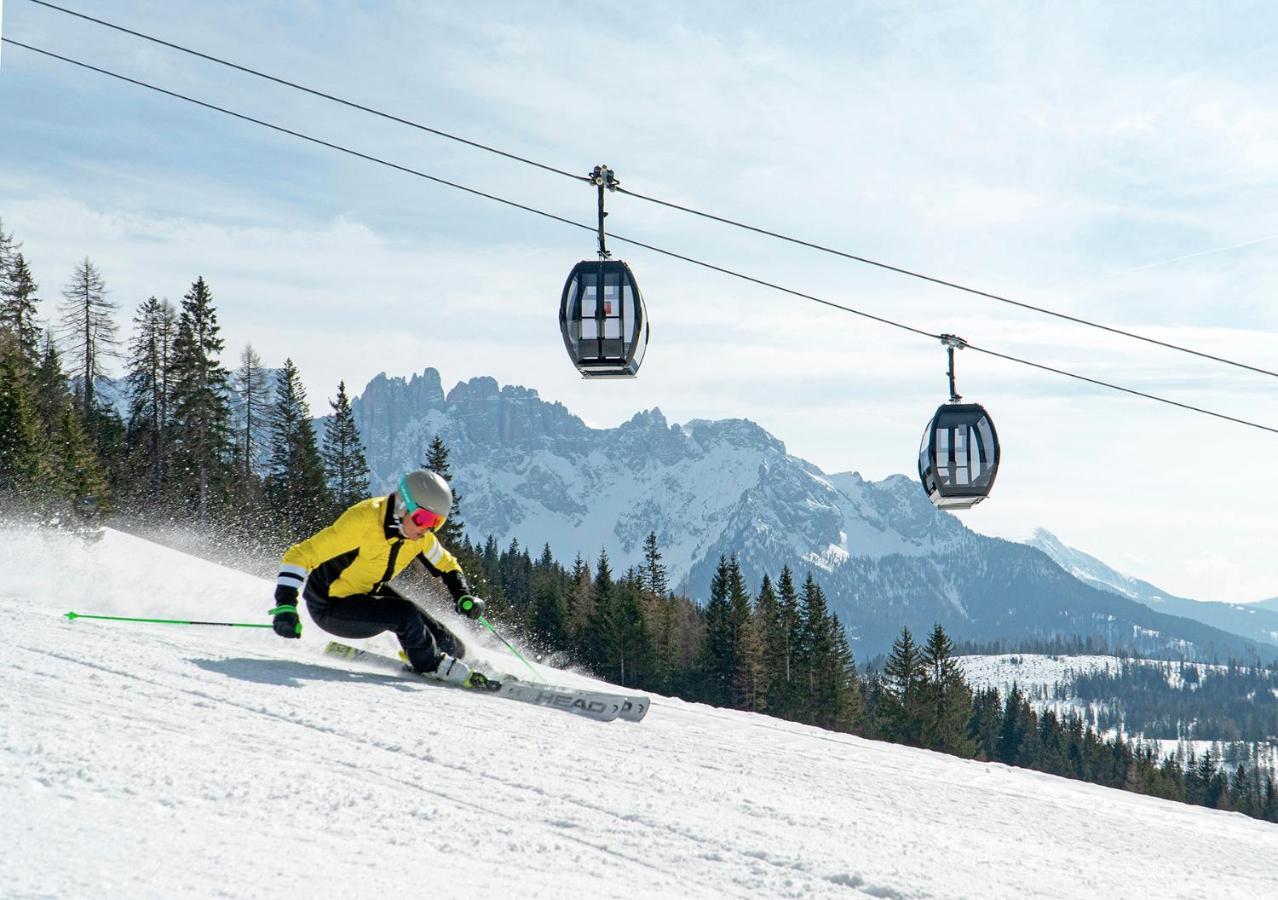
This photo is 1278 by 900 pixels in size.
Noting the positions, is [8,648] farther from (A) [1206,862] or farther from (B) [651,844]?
(A) [1206,862]

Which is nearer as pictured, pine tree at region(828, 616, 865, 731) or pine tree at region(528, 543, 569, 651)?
pine tree at region(828, 616, 865, 731)

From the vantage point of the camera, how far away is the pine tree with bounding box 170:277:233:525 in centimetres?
4506

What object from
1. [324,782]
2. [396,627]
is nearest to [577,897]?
[324,782]

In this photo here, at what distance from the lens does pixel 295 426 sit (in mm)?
59375

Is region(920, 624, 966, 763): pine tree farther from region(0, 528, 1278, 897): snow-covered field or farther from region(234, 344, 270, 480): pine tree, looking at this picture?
region(0, 528, 1278, 897): snow-covered field

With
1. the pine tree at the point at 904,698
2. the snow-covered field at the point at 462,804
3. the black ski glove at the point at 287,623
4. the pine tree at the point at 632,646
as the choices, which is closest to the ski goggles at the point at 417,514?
the black ski glove at the point at 287,623

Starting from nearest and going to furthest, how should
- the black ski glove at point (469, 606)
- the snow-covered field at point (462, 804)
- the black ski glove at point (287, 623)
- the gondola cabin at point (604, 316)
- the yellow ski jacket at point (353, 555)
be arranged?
the snow-covered field at point (462, 804) < the black ski glove at point (287, 623) < the yellow ski jacket at point (353, 555) < the black ski glove at point (469, 606) < the gondola cabin at point (604, 316)

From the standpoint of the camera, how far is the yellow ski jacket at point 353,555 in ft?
28.3

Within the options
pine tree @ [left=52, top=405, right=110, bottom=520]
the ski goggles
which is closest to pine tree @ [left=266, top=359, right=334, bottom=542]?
pine tree @ [left=52, top=405, right=110, bottom=520]

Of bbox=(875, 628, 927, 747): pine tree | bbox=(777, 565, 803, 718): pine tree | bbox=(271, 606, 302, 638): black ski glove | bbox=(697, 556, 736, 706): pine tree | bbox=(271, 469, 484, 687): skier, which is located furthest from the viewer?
bbox=(875, 628, 927, 747): pine tree

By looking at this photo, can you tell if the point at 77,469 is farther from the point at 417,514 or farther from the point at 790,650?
the point at 790,650

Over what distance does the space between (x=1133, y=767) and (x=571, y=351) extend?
336ft

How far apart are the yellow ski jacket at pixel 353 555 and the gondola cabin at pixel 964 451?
735 cm

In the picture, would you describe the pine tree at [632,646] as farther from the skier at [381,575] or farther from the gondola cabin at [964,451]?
the skier at [381,575]
